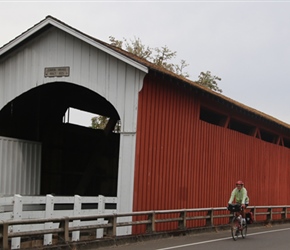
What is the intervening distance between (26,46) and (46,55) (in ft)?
2.39

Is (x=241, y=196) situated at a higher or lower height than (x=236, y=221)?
higher

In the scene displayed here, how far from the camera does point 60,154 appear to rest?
1997 cm

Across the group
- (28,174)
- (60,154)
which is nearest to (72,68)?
(28,174)

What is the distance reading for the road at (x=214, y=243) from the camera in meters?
11.9

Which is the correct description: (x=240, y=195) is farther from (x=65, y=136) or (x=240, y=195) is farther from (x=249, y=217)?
(x=65, y=136)

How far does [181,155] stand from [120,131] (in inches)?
103

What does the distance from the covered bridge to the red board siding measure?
31 millimetres

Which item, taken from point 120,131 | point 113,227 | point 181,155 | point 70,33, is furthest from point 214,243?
point 70,33

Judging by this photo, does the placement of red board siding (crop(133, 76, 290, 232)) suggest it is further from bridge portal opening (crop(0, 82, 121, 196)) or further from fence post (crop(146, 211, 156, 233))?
bridge portal opening (crop(0, 82, 121, 196))

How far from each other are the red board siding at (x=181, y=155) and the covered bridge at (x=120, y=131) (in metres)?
0.03

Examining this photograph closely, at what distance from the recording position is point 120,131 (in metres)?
13.8

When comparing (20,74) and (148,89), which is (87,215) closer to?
(148,89)

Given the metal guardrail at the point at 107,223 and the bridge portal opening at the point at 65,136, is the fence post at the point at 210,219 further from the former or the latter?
the bridge portal opening at the point at 65,136

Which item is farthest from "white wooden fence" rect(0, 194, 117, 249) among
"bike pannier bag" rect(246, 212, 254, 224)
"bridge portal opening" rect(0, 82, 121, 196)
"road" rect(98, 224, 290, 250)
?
"bridge portal opening" rect(0, 82, 121, 196)
